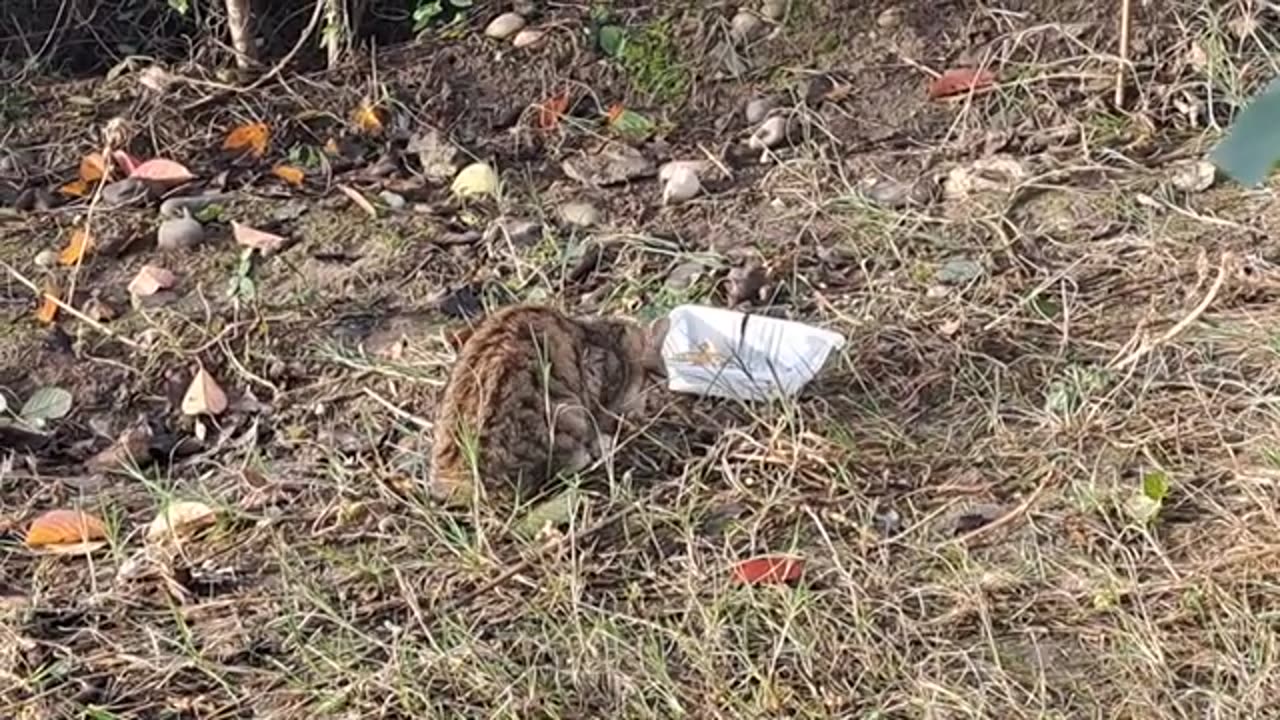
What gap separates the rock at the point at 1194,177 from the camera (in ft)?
13.1

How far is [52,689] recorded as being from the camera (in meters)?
2.73

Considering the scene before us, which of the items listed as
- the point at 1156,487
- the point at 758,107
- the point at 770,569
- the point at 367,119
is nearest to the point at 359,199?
the point at 367,119

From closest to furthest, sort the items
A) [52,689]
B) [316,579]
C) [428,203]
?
[52,689] < [316,579] < [428,203]

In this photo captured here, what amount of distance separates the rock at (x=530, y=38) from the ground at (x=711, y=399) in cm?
5

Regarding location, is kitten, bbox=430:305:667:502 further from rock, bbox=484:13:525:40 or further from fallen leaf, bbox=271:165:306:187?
rock, bbox=484:13:525:40

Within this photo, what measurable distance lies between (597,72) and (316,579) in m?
2.03

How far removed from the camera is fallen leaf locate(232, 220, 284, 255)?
3.99 metres

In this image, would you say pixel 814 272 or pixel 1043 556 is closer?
pixel 1043 556

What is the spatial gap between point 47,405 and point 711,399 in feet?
4.52

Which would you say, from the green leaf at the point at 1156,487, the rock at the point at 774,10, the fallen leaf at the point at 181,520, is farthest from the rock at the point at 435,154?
the green leaf at the point at 1156,487

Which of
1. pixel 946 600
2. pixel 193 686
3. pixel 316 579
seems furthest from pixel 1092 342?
→ pixel 193 686

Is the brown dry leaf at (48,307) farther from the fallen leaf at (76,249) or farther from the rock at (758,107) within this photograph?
the rock at (758,107)

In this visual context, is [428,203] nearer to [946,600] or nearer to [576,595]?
[576,595]

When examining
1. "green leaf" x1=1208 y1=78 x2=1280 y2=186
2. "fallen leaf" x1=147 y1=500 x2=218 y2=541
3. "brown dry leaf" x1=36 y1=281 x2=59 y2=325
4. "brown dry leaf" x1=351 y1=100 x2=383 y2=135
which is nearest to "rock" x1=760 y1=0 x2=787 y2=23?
"brown dry leaf" x1=351 y1=100 x2=383 y2=135
